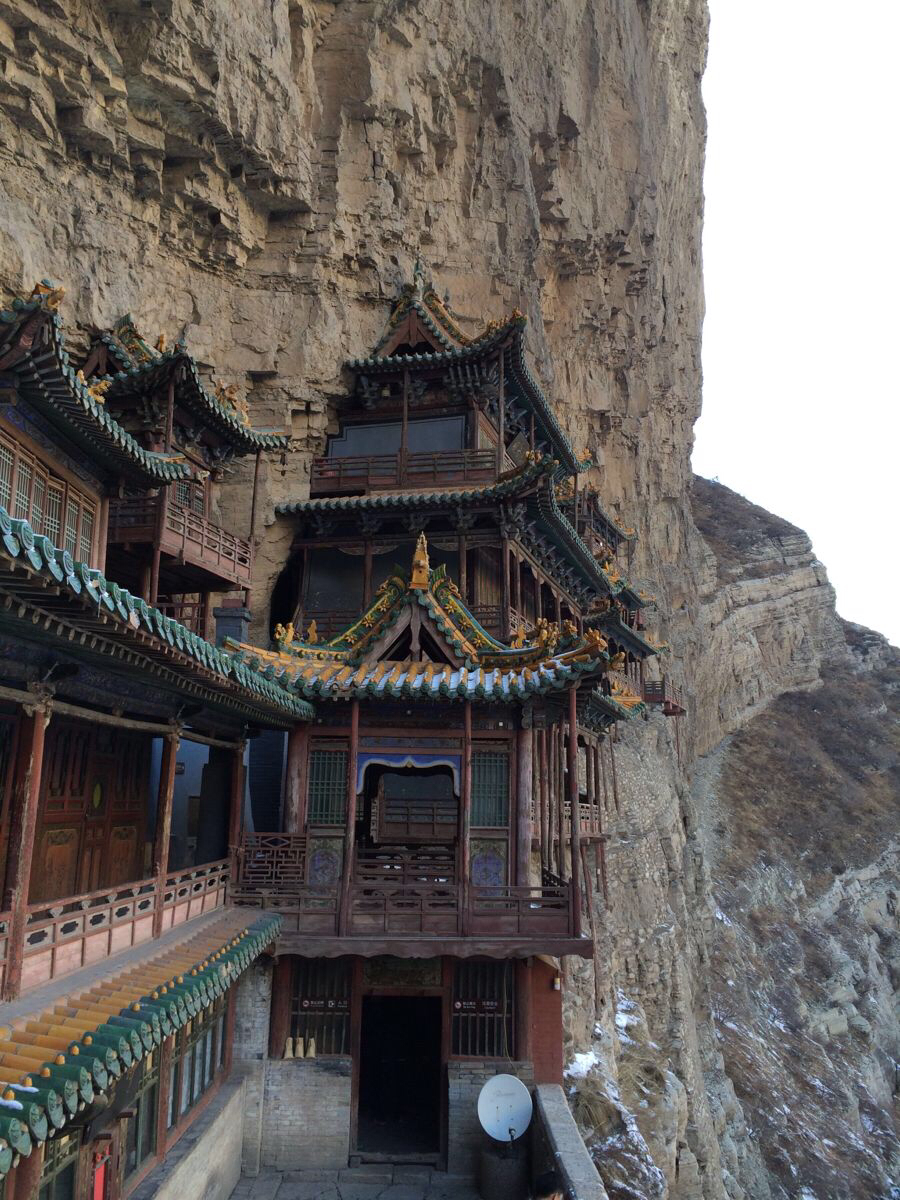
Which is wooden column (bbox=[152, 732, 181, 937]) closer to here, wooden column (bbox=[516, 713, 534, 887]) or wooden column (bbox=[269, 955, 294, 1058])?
wooden column (bbox=[269, 955, 294, 1058])

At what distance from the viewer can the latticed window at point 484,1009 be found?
12.1m

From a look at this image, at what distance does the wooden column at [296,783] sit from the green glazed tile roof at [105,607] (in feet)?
9.42

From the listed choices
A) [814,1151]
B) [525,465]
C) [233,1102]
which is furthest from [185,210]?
[814,1151]

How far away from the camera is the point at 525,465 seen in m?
Answer: 17.5

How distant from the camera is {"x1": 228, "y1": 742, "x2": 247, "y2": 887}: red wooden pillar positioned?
12.0 metres

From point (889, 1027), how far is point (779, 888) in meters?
7.45

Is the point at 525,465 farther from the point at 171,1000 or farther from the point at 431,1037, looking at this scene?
the point at 171,1000

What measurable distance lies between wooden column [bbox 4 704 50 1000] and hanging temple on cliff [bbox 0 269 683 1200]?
0.03 meters

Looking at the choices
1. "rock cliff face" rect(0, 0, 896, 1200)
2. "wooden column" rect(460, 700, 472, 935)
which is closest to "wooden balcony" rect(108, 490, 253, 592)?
"rock cliff face" rect(0, 0, 896, 1200)

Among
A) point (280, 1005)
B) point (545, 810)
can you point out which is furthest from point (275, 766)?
point (545, 810)

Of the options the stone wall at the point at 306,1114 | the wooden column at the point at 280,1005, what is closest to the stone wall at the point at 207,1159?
the stone wall at the point at 306,1114

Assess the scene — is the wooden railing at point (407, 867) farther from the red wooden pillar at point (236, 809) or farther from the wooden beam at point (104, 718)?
the wooden beam at point (104, 718)

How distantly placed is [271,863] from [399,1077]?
5.84 m

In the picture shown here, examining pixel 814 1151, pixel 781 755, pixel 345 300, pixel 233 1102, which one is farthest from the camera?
pixel 781 755
